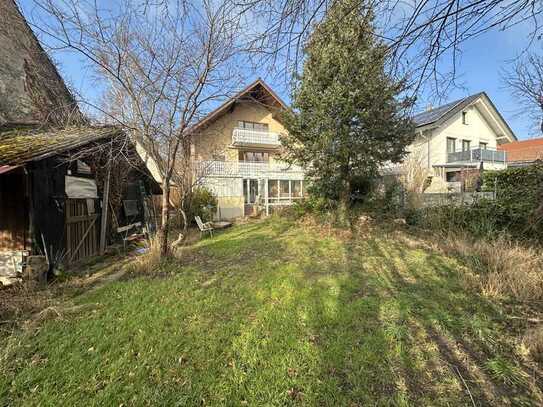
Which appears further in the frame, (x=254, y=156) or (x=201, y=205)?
(x=254, y=156)

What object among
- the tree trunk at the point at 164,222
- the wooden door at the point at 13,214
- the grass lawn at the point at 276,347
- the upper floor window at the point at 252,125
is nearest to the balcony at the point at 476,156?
the upper floor window at the point at 252,125

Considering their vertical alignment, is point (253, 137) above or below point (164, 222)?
above

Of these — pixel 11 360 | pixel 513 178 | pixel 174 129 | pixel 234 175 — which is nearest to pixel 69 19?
pixel 174 129

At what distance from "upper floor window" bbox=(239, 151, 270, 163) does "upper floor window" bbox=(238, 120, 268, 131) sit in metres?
2.15

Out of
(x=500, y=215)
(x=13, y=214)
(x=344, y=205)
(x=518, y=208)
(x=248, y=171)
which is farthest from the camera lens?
(x=248, y=171)

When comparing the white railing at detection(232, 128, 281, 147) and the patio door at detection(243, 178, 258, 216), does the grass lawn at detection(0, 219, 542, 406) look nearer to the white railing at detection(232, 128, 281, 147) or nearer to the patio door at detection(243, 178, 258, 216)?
the patio door at detection(243, 178, 258, 216)

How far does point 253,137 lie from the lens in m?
18.5

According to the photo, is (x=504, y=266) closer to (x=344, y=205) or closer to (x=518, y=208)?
(x=518, y=208)

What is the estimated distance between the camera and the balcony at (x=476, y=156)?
19.9m

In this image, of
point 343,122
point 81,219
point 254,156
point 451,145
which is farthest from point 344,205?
point 451,145

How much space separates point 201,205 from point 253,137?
7761mm

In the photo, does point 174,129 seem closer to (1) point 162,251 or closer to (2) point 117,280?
(1) point 162,251

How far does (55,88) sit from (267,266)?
370 inches

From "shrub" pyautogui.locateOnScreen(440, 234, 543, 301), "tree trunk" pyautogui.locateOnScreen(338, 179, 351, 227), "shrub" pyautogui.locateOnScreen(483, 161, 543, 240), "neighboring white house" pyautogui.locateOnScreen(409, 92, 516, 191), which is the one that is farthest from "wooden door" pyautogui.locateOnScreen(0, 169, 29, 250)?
"neighboring white house" pyautogui.locateOnScreen(409, 92, 516, 191)
